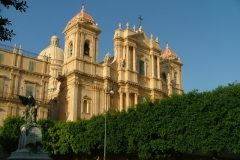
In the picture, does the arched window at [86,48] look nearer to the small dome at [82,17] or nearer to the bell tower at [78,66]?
the bell tower at [78,66]

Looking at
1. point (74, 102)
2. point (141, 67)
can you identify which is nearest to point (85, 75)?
point (74, 102)

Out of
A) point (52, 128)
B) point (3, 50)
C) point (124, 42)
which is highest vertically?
point (124, 42)

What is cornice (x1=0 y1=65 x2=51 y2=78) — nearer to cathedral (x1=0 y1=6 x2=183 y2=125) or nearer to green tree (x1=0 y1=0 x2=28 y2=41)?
cathedral (x1=0 y1=6 x2=183 y2=125)

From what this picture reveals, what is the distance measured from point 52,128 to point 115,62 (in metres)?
14.7

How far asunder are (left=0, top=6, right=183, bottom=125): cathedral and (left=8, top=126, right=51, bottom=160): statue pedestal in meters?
14.3

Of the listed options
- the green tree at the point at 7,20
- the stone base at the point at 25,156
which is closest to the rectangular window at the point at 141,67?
the stone base at the point at 25,156

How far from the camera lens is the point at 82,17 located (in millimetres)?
41938

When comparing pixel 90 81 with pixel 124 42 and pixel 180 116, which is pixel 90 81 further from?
pixel 180 116

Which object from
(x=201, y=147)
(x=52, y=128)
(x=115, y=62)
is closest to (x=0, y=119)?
(x=52, y=128)

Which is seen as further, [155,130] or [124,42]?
[124,42]

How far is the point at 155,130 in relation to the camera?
2616cm

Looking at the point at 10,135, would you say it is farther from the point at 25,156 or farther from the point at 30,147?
the point at 25,156

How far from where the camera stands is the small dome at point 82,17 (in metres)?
41.7

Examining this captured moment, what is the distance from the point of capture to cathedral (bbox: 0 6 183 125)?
3612 cm
